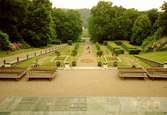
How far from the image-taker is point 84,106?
1459 centimetres

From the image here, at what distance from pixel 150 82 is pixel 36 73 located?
8985 millimetres

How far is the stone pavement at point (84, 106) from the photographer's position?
13.7 meters

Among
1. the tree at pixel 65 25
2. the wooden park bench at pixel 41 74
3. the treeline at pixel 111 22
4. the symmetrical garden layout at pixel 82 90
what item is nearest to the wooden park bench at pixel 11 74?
the symmetrical garden layout at pixel 82 90

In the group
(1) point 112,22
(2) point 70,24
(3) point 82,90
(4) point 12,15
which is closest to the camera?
(3) point 82,90

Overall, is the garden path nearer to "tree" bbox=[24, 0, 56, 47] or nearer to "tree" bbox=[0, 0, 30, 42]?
"tree" bbox=[0, 0, 30, 42]

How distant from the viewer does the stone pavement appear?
13.7 meters

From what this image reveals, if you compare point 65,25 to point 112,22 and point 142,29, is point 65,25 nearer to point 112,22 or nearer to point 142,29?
point 112,22

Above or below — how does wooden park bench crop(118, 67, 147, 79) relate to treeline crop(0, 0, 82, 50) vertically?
below

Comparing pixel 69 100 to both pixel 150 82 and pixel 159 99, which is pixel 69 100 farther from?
pixel 150 82

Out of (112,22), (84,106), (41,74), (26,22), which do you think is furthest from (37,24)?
(84,106)

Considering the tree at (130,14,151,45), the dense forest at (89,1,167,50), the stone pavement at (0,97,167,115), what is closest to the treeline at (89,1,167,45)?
the dense forest at (89,1,167,50)

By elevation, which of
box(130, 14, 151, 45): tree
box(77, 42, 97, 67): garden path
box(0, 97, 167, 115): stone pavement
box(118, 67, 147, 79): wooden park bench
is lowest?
box(77, 42, 97, 67): garden path

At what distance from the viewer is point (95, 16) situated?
83.1 metres

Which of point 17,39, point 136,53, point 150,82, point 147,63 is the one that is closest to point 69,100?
point 150,82
